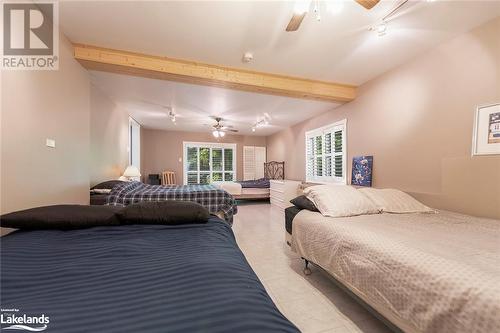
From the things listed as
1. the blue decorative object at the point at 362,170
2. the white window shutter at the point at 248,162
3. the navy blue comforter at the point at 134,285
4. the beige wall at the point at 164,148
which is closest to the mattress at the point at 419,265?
the navy blue comforter at the point at 134,285

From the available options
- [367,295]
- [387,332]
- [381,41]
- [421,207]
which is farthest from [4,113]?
[421,207]

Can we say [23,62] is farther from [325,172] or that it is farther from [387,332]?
[325,172]

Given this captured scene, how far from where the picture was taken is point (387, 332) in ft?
4.63

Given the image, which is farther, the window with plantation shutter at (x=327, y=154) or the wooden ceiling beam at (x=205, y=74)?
the window with plantation shutter at (x=327, y=154)

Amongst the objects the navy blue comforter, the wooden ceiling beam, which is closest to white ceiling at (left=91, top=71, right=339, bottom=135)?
the wooden ceiling beam

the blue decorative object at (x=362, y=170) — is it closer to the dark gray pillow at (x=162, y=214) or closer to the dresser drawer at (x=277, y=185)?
the dresser drawer at (x=277, y=185)

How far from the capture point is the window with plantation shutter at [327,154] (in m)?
4.11

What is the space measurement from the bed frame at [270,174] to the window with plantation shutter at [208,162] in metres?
1.38

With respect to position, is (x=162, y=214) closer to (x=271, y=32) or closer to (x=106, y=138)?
(x=271, y=32)

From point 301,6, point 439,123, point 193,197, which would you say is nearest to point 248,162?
point 193,197

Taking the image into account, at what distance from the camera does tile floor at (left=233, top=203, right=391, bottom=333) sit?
1.48m

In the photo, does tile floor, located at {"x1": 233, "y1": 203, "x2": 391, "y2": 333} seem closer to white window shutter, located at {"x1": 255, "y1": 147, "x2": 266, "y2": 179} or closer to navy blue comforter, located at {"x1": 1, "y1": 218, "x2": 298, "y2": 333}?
navy blue comforter, located at {"x1": 1, "y1": 218, "x2": 298, "y2": 333}

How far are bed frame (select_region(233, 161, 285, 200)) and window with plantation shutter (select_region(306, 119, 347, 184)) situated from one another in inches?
62.2

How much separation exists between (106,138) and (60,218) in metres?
2.77
